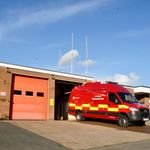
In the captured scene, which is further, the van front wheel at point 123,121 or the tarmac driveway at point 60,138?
the van front wheel at point 123,121

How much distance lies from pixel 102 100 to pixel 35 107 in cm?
628

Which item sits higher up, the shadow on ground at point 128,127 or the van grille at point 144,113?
the van grille at point 144,113

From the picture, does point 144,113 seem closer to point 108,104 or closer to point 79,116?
point 108,104

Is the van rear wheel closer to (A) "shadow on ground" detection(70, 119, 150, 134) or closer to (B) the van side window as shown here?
(A) "shadow on ground" detection(70, 119, 150, 134)

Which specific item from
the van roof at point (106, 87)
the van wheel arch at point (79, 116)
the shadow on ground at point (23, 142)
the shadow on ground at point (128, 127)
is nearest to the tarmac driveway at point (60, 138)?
the shadow on ground at point (23, 142)

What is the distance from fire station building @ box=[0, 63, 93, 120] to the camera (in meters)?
26.1

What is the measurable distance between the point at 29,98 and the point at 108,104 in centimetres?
701

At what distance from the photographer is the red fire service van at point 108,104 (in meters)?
22.9

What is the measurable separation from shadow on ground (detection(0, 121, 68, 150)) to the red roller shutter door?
33.9ft

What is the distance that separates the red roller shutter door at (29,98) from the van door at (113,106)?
6.92 m

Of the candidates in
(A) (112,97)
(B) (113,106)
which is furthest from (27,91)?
(B) (113,106)

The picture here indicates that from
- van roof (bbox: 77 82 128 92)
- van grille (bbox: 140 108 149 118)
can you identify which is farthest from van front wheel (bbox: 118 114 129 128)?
van roof (bbox: 77 82 128 92)

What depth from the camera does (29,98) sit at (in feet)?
91.8

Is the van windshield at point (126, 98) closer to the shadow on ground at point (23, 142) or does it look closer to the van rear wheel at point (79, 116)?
the van rear wheel at point (79, 116)
